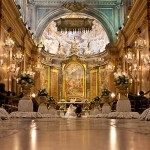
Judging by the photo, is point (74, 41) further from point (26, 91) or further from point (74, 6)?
point (26, 91)

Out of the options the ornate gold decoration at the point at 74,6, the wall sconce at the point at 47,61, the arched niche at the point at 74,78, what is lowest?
the arched niche at the point at 74,78

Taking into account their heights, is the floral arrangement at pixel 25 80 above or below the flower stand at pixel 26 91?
above

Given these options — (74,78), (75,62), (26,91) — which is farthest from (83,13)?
(26,91)

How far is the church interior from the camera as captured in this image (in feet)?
38.2

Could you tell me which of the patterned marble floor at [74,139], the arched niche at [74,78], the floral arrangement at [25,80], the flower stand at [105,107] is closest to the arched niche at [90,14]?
the arched niche at [74,78]

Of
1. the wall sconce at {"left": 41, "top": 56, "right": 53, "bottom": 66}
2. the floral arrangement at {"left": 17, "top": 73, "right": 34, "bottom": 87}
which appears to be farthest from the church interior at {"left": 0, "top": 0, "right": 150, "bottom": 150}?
the wall sconce at {"left": 41, "top": 56, "right": 53, "bottom": 66}

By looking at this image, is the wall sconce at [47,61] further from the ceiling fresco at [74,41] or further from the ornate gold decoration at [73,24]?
the ornate gold decoration at [73,24]

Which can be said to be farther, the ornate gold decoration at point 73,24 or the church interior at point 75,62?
the ornate gold decoration at point 73,24

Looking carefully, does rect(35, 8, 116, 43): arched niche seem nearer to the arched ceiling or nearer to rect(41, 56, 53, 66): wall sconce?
the arched ceiling

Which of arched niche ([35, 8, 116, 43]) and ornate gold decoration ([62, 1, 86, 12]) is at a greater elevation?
ornate gold decoration ([62, 1, 86, 12])

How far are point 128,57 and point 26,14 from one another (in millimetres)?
11264

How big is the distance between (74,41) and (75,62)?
280 cm

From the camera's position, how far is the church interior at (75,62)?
11.6 m

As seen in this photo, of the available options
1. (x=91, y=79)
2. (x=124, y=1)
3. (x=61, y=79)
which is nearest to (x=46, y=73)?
(x=61, y=79)
